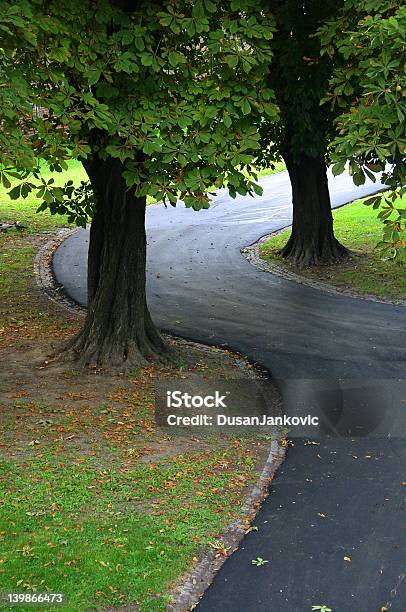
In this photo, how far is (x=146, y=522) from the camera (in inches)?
303

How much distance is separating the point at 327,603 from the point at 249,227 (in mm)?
20114

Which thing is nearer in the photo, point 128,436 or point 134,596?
point 134,596

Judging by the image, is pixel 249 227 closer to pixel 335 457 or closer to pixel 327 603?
pixel 335 457

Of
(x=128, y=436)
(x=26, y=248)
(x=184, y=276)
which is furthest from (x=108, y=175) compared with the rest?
(x=26, y=248)

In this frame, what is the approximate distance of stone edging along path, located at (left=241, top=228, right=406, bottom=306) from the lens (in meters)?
17.0

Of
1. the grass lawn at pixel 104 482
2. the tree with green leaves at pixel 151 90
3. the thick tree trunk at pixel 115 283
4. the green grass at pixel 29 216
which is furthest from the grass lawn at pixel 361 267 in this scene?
the tree with green leaves at pixel 151 90

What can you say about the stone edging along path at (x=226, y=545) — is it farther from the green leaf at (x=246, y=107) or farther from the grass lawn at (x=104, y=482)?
the green leaf at (x=246, y=107)

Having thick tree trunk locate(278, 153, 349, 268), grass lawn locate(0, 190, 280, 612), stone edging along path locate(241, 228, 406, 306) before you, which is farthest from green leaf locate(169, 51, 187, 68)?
thick tree trunk locate(278, 153, 349, 268)

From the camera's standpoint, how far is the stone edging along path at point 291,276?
17.0 metres

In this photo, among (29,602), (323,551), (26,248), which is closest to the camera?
(29,602)

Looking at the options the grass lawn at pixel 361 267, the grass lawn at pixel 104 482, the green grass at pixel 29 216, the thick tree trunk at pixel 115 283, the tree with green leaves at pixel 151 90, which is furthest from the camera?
the green grass at pixel 29 216

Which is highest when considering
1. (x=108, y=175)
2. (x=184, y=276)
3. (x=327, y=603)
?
(x=108, y=175)

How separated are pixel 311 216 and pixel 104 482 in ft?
40.8

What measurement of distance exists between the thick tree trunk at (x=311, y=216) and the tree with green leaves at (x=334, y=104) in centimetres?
2
